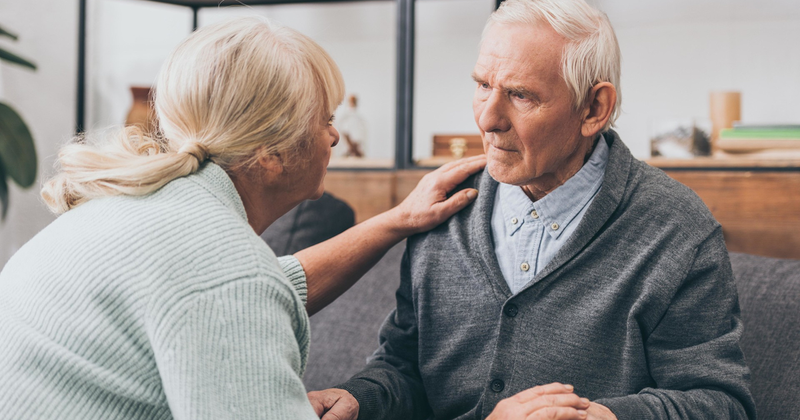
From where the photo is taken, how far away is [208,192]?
909 mm

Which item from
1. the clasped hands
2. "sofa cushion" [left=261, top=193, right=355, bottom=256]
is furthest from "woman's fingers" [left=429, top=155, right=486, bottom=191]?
"sofa cushion" [left=261, top=193, right=355, bottom=256]

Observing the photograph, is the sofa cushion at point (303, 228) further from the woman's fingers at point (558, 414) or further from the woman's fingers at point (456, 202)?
the woman's fingers at point (558, 414)

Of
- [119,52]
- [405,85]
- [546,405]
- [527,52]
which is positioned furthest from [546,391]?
[119,52]

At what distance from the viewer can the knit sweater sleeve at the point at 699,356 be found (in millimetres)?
1038

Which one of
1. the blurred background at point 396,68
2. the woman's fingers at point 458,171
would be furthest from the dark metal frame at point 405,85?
the woman's fingers at point 458,171

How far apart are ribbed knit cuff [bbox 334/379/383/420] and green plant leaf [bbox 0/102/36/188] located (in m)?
1.51

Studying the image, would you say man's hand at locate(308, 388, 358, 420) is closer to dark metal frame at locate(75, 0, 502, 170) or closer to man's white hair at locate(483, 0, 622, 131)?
man's white hair at locate(483, 0, 622, 131)

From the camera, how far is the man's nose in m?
1.18

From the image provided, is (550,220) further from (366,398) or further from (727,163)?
(727,163)

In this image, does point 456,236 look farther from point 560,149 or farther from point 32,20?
point 32,20

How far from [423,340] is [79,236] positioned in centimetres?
66

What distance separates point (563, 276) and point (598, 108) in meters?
0.30

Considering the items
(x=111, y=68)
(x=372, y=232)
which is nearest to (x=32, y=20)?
(x=111, y=68)

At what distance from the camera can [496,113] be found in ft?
3.87
